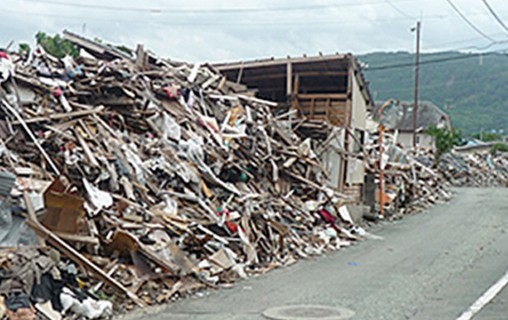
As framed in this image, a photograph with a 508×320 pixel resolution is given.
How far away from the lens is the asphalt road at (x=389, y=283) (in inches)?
370

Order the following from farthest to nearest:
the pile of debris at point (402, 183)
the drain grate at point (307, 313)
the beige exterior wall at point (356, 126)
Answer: the pile of debris at point (402, 183), the beige exterior wall at point (356, 126), the drain grate at point (307, 313)

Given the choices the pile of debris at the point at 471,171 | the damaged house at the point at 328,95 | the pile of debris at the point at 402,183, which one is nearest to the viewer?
the damaged house at the point at 328,95

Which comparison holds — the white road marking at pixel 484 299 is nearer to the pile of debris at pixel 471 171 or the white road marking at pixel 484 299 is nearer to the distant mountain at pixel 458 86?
the pile of debris at pixel 471 171

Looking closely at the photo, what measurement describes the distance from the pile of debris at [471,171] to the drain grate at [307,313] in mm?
33428

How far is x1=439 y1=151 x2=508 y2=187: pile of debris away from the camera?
1647 inches

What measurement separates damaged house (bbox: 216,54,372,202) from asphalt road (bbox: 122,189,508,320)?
3.52 metres

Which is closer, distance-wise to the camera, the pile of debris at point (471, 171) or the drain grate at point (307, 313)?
the drain grate at point (307, 313)

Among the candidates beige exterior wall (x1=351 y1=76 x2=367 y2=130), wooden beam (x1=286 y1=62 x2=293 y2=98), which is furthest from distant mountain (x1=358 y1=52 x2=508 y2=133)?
wooden beam (x1=286 y1=62 x2=293 y2=98)

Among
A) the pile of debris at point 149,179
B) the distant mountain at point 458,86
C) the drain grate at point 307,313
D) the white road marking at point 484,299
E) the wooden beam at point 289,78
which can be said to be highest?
the distant mountain at point 458,86

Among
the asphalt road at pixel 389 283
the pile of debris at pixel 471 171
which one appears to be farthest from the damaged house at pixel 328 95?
the pile of debris at pixel 471 171

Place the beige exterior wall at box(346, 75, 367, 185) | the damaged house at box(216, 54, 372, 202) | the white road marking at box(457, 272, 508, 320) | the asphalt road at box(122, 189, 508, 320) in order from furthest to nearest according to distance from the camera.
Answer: the beige exterior wall at box(346, 75, 367, 185) < the damaged house at box(216, 54, 372, 202) < the asphalt road at box(122, 189, 508, 320) < the white road marking at box(457, 272, 508, 320)

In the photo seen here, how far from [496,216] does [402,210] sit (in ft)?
11.3

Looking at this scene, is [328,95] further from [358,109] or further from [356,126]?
[356,126]

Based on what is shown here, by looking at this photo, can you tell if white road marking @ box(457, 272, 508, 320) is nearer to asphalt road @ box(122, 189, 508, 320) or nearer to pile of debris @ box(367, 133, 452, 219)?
asphalt road @ box(122, 189, 508, 320)
